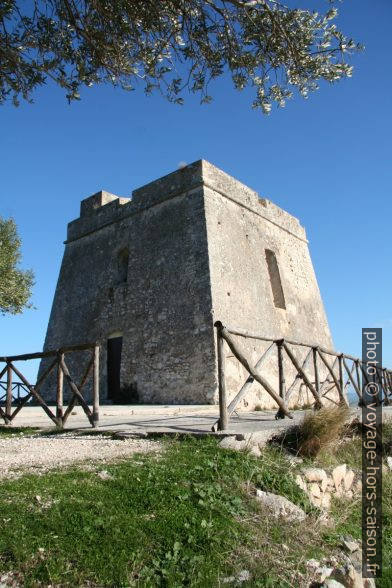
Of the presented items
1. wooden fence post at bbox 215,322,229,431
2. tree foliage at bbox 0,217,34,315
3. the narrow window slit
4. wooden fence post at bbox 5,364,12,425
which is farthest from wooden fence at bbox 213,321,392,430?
tree foliage at bbox 0,217,34,315

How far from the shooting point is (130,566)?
255cm

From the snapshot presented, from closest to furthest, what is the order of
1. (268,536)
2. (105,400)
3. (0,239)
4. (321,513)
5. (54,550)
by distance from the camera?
(54,550) < (268,536) < (321,513) < (105,400) < (0,239)

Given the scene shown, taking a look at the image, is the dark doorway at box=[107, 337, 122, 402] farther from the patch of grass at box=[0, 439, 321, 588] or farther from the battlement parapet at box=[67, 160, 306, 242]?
the patch of grass at box=[0, 439, 321, 588]

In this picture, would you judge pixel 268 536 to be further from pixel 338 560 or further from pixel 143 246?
pixel 143 246

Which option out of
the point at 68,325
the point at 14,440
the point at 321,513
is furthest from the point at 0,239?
the point at 321,513

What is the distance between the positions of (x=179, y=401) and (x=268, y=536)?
8482 millimetres

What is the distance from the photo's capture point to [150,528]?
2.88 metres

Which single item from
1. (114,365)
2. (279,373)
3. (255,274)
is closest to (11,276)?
(114,365)

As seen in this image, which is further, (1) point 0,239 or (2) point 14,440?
(1) point 0,239

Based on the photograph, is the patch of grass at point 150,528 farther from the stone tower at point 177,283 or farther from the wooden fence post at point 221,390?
the stone tower at point 177,283

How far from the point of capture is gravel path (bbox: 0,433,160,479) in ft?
13.8

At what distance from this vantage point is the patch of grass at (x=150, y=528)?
2.49 metres

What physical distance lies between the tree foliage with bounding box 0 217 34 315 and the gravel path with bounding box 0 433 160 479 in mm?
11996

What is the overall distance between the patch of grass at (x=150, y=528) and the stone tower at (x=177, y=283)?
717 centimetres
